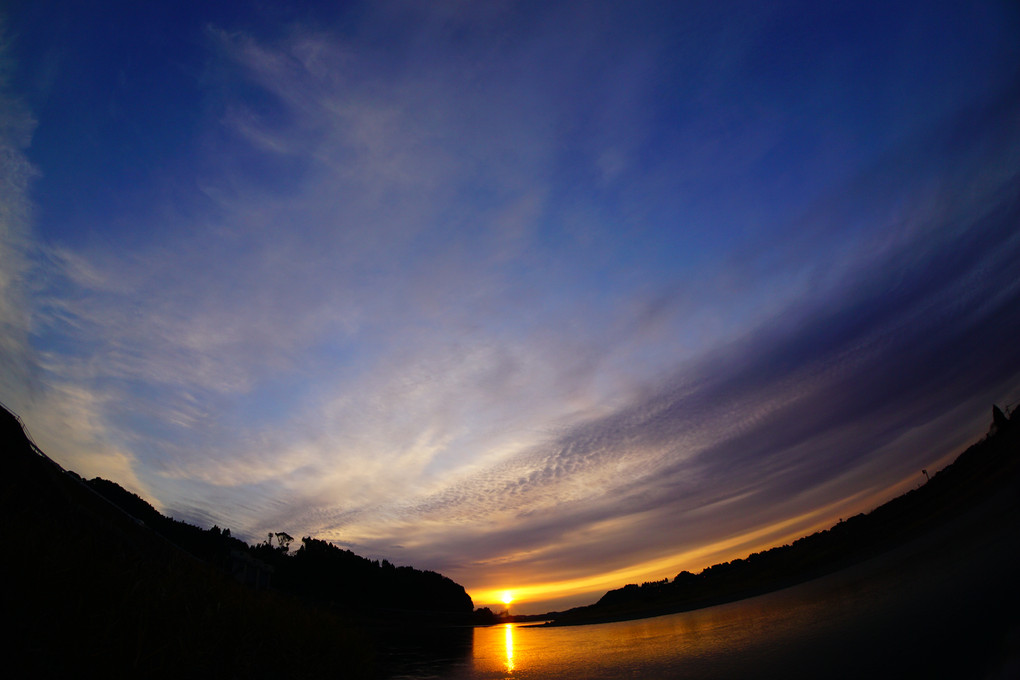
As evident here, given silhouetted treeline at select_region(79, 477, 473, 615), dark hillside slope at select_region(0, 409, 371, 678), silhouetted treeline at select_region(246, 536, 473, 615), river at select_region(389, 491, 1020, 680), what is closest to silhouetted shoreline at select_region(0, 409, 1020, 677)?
dark hillside slope at select_region(0, 409, 371, 678)

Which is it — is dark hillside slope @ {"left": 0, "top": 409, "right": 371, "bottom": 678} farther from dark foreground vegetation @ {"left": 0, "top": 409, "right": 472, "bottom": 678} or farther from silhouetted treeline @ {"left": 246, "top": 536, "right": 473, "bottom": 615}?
silhouetted treeline @ {"left": 246, "top": 536, "right": 473, "bottom": 615}

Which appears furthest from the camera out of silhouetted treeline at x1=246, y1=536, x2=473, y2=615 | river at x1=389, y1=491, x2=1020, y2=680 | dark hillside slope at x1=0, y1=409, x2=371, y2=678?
silhouetted treeline at x1=246, y1=536, x2=473, y2=615

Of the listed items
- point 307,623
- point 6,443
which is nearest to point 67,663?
point 307,623

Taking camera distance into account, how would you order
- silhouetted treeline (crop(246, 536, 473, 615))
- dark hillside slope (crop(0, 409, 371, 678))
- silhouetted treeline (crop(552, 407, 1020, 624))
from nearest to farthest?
1. dark hillside slope (crop(0, 409, 371, 678))
2. silhouetted treeline (crop(552, 407, 1020, 624))
3. silhouetted treeline (crop(246, 536, 473, 615))

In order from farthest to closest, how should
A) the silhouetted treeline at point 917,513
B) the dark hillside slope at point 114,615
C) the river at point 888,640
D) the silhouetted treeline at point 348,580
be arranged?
the silhouetted treeline at point 348,580
the silhouetted treeline at point 917,513
the river at point 888,640
the dark hillside slope at point 114,615

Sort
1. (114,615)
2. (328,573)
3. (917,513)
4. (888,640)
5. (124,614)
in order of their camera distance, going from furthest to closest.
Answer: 1. (328,573)
2. (917,513)
3. (888,640)
4. (124,614)
5. (114,615)

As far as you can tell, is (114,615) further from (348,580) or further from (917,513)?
(348,580)

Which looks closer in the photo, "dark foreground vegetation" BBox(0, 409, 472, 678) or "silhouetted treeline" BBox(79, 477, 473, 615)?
"dark foreground vegetation" BBox(0, 409, 472, 678)

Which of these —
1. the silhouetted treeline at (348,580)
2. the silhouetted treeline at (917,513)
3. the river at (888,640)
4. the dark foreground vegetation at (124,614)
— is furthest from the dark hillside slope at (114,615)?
the silhouetted treeline at (348,580)

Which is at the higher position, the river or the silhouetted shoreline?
the silhouetted shoreline

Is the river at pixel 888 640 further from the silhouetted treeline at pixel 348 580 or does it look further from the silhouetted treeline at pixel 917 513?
the silhouetted treeline at pixel 348 580

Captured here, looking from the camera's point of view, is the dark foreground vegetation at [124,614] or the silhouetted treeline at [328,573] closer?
the dark foreground vegetation at [124,614]

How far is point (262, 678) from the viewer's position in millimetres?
10664

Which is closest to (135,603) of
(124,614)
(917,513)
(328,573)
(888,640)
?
(124,614)
